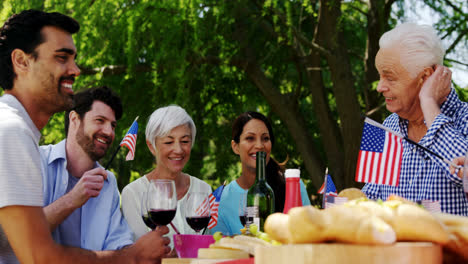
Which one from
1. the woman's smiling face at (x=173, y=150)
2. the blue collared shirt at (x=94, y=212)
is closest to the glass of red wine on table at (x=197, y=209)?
the blue collared shirt at (x=94, y=212)

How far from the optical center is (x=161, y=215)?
2.40m

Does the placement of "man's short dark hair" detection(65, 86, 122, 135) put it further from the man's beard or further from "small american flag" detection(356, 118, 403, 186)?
"small american flag" detection(356, 118, 403, 186)

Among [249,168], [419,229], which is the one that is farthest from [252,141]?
[419,229]

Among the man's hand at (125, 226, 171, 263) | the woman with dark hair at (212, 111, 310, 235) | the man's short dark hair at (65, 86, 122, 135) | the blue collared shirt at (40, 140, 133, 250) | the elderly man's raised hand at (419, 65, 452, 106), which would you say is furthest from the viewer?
the woman with dark hair at (212, 111, 310, 235)

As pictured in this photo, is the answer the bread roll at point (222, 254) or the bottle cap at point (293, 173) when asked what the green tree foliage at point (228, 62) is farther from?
the bread roll at point (222, 254)

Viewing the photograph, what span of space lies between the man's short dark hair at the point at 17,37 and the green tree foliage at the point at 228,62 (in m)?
2.98

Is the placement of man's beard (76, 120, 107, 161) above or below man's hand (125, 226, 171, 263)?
above

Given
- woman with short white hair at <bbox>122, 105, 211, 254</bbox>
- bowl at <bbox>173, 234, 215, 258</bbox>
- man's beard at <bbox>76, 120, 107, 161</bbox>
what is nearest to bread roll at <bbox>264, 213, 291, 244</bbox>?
bowl at <bbox>173, 234, 215, 258</bbox>

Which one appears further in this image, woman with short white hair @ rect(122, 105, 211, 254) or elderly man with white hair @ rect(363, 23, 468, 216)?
woman with short white hair @ rect(122, 105, 211, 254)

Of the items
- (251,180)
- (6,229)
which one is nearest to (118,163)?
(251,180)

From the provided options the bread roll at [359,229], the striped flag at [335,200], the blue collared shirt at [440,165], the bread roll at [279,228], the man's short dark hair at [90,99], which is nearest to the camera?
the bread roll at [359,229]

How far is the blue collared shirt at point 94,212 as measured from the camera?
2967 mm

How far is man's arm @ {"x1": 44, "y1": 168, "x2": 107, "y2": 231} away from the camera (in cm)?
264

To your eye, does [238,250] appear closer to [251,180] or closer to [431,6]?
[251,180]
